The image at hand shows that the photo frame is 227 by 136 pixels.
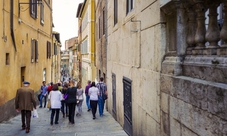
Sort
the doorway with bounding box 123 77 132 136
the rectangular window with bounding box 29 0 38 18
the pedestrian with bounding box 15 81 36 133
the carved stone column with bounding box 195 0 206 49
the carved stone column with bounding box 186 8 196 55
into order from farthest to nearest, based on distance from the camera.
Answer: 1. the rectangular window with bounding box 29 0 38 18
2. the pedestrian with bounding box 15 81 36 133
3. the doorway with bounding box 123 77 132 136
4. the carved stone column with bounding box 186 8 196 55
5. the carved stone column with bounding box 195 0 206 49

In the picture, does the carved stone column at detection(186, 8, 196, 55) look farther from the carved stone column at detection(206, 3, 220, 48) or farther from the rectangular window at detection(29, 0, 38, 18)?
the rectangular window at detection(29, 0, 38, 18)

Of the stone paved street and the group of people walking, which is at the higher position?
the group of people walking

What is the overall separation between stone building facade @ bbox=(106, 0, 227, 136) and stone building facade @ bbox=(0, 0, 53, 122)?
17.4 feet

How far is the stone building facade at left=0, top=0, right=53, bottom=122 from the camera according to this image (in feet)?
31.0

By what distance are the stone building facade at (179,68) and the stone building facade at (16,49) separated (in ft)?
17.4

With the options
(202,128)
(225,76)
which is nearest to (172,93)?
(202,128)

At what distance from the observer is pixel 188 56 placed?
349cm

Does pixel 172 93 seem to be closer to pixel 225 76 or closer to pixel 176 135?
pixel 176 135

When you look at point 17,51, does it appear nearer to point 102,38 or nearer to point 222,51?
point 102,38

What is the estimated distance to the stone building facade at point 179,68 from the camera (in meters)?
2.67

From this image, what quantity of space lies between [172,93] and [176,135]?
1.85ft

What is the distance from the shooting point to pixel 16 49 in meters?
11.5

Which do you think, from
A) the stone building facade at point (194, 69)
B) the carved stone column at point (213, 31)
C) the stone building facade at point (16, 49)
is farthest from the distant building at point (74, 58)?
the carved stone column at point (213, 31)

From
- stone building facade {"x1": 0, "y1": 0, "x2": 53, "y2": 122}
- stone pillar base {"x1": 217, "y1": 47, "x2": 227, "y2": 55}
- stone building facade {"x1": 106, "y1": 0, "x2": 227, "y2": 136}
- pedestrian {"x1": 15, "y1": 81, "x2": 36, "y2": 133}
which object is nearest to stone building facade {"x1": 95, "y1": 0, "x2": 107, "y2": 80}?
stone building facade {"x1": 0, "y1": 0, "x2": 53, "y2": 122}
